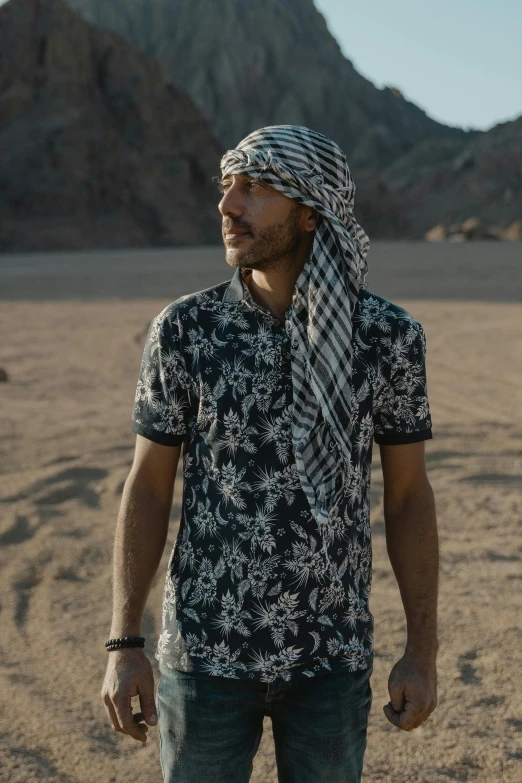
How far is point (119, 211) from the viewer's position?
45500 millimetres

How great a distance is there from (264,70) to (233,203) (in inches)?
3663

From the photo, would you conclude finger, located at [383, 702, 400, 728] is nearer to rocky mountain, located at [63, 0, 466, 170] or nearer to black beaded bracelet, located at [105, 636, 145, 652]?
black beaded bracelet, located at [105, 636, 145, 652]

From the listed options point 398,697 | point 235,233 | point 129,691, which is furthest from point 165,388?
point 398,697

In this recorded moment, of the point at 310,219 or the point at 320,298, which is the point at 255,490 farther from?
the point at 310,219

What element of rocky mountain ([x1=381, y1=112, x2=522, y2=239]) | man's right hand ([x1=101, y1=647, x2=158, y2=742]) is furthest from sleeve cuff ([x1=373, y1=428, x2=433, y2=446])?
rocky mountain ([x1=381, y1=112, x2=522, y2=239])

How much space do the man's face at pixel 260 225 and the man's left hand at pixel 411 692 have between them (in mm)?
880

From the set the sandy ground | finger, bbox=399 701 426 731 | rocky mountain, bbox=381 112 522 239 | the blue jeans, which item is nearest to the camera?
the blue jeans

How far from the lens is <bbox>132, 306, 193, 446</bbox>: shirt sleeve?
210 centimetres

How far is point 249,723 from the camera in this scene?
6.57 feet

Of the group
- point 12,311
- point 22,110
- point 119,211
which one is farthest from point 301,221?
point 22,110

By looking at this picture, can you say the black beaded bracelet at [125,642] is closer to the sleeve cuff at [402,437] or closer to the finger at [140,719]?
the finger at [140,719]

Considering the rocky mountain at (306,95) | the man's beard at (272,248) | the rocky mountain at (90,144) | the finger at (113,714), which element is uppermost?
the rocky mountain at (306,95)

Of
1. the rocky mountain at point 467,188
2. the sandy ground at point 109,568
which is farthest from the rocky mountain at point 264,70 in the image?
the sandy ground at point 109,568

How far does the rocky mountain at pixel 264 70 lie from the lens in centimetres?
8781
